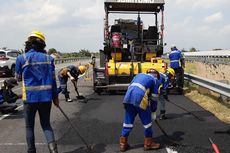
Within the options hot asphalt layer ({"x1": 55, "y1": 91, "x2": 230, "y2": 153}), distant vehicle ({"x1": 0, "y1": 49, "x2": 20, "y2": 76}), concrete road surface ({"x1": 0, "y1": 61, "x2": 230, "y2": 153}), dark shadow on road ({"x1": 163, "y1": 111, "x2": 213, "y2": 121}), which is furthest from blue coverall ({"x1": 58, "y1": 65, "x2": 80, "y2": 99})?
distant vehicle ({"x1": 0, "y1": 49, "x2": 20, "y2": 76})

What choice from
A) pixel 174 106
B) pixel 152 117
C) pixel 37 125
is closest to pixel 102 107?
pixel 174 106

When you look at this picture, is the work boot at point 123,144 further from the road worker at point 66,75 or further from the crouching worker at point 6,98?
the road worker at point 66,75

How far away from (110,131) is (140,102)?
5.67 ft

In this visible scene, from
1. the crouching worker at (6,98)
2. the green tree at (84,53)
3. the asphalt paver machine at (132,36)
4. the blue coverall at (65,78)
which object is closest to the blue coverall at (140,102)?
the crouching worker at (6,98)

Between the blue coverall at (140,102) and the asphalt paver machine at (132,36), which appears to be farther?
the asphalt paver machine at (132,36)

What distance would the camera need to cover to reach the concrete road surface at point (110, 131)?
668cm

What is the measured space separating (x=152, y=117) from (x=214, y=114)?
3.50 m

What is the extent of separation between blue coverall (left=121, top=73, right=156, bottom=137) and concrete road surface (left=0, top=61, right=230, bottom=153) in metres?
0.38

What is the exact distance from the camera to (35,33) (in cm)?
584

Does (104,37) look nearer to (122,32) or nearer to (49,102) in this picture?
(122,32)

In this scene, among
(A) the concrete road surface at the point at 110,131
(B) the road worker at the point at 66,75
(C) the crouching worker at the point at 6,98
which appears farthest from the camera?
(B) the road worker at the point at 66,75

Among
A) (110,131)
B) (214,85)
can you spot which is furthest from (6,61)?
(110,131)

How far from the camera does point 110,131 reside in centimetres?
804

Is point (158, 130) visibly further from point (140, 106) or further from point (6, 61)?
point (6, 61)
